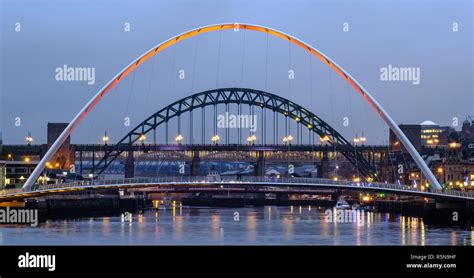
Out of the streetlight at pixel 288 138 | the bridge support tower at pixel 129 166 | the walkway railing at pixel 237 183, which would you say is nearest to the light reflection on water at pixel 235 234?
the walkway railing at pixel 237 183

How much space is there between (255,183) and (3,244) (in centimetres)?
2695

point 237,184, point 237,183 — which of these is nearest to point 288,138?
point 237,184

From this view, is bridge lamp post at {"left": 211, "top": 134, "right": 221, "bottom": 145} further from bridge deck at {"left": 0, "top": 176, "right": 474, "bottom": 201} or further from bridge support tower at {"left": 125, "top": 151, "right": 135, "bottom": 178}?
bridge deck at {"left": 0, "top": 176, "right": 474, "bottom": 201}

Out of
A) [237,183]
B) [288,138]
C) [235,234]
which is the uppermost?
[288,138]

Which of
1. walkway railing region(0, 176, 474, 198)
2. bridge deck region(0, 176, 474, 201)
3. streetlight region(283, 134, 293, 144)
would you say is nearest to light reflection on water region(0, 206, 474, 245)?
bridge deck region(0, 176, 474, 201)

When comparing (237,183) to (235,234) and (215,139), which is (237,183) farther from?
(215,139)

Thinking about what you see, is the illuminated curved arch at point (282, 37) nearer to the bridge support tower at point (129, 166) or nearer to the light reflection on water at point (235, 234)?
the light reflection on water at point (235, 234)

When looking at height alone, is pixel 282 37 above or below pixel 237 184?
above
